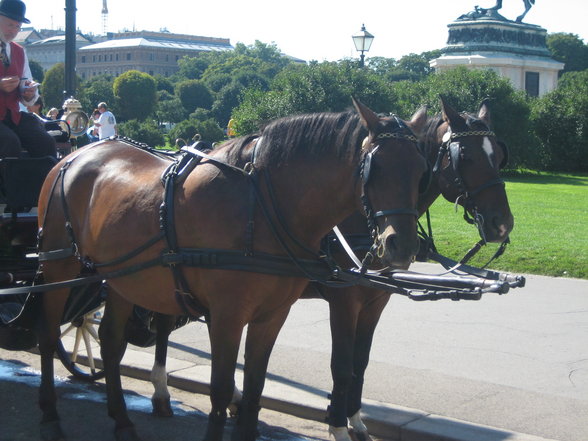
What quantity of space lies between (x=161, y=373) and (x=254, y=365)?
5.51 ft

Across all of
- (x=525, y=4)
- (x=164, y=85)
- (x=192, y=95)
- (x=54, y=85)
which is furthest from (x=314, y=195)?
(x=164, y=85)

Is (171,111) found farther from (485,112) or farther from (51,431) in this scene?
(51,431)

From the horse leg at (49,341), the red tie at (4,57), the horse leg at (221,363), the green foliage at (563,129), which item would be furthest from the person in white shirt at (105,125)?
the green foliage at (563,129)

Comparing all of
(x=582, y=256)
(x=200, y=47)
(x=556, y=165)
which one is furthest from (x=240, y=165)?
(x=200, y=47)

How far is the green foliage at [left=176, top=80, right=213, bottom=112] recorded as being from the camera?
10356cm

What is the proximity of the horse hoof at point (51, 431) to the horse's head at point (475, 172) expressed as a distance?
3.06 meters

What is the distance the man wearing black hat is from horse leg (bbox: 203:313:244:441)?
9.64 feet

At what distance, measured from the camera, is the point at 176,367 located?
7.39 meters

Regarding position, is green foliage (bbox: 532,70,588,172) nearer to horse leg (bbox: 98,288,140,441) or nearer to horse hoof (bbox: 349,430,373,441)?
horse hoof (bbox: 349,430,373,441)

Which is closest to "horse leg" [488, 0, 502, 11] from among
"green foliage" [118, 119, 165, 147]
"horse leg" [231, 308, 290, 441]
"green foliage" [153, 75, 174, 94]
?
"green foliage" [118, 119, 165, 147]

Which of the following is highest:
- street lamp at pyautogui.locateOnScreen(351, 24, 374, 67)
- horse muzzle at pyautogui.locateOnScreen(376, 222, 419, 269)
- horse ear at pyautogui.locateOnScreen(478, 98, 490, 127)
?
street lamp at pyautogui.locateOnScreen(351, 24, 374, 67)

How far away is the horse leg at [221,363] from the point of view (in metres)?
4.47

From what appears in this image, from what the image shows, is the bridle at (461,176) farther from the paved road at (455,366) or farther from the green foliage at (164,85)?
the green foliage at (164,85)

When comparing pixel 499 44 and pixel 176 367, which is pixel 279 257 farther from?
pixel 499 44
